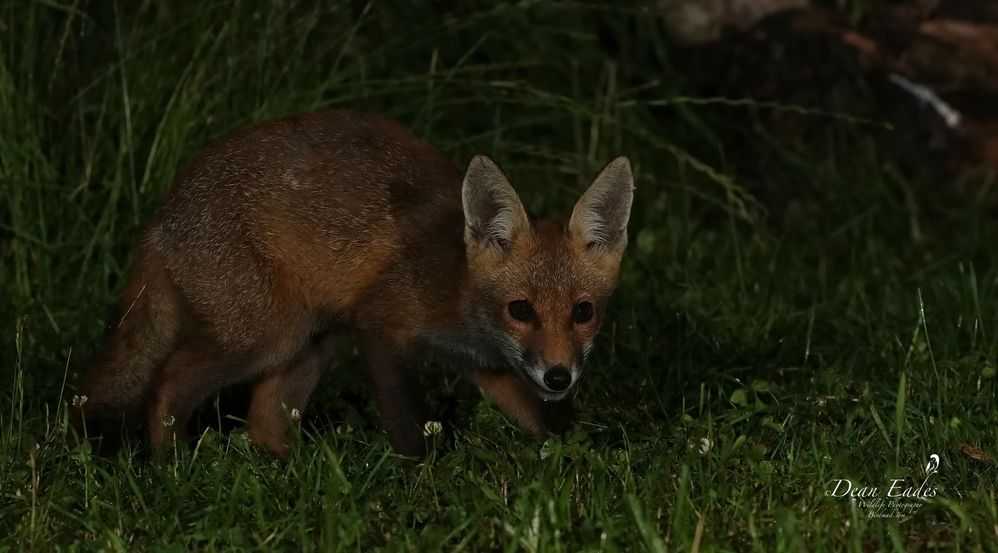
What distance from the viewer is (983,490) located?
13.3ft

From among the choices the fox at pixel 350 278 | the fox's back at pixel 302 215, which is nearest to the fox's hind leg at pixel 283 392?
the fox at pixel 350 278

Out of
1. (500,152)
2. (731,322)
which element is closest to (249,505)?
(731,322)

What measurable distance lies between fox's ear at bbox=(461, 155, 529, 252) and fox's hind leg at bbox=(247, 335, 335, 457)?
799mm

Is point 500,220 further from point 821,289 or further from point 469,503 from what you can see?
point 821,289

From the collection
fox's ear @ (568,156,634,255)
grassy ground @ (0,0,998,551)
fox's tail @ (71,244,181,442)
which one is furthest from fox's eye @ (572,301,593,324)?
fox's tail @ (71,244,181,442)

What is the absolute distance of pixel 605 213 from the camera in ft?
16.3

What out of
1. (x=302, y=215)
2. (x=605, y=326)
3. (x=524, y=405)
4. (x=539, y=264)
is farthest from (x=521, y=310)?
(x=605, y=326)

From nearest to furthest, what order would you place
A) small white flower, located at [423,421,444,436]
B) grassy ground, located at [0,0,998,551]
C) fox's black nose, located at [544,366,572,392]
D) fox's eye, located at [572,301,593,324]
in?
grassy ground, located at [0,0,998,551] → fox's black nose, located at [544,366,572,392] → small white flower, located at [423,421,444,436] → fox's eye, located at [572,301,593,324]

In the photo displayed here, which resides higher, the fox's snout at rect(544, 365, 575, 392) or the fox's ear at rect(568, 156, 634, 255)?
the fox's ear at rect(568, 156, 634, 255)

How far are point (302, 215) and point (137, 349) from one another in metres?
0.73

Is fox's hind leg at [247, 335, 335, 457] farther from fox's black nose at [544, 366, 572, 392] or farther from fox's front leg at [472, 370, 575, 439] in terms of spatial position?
fox's black nose at [544, 366, 572, 392]

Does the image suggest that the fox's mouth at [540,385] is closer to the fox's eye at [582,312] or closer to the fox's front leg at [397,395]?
the fox's eye at [582,312]

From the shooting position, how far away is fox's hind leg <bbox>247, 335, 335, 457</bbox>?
5.28 m

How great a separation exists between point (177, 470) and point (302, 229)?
39.7 inches
